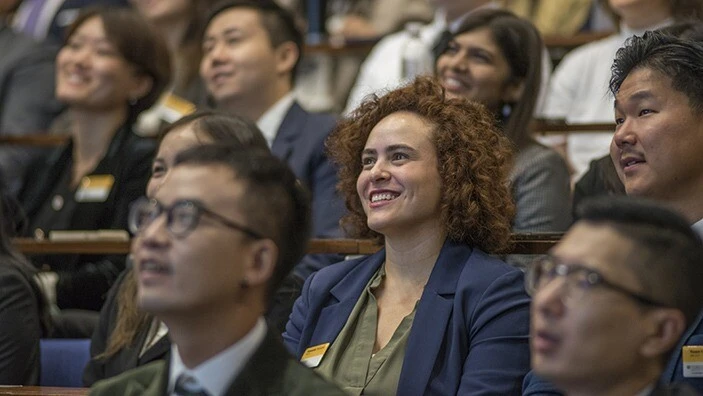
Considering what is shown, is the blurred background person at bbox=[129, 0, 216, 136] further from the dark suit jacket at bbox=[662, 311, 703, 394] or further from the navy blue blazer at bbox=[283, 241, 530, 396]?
the dark suit jacket at bbox=[662, 311, 703, 394]

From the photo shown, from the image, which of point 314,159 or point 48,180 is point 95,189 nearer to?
point 48,180

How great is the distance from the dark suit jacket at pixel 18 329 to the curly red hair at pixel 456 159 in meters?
0.76

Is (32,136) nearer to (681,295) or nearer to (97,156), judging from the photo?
(97,156)

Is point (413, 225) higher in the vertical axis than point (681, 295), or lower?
lower

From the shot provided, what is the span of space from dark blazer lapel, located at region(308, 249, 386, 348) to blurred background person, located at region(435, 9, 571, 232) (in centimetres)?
68

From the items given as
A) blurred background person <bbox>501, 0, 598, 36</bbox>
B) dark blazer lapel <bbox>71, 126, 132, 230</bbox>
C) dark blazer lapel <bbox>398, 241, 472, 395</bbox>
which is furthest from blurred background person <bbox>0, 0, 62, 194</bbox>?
dark blazer lapel <bbox>398, 241, 472, 395</bbox>

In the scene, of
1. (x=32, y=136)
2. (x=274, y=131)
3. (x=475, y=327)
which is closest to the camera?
(x=475, y=327)

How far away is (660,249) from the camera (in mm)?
1738

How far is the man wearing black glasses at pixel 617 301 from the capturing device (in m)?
1.71

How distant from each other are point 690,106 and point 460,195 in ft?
1.65

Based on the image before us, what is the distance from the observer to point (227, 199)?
195 cm

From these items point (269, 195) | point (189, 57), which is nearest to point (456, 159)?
point (269, 195)

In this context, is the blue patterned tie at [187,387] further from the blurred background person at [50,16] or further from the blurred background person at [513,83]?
the blurred background person at [50,16]

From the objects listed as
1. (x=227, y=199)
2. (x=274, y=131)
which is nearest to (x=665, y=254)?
(x=227, y=199)
